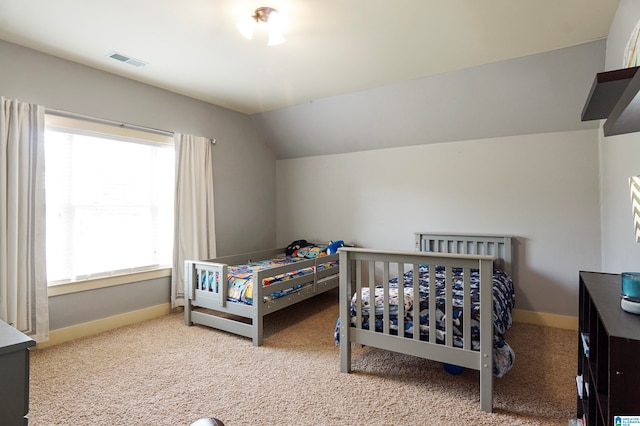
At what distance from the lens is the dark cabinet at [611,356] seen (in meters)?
0.83

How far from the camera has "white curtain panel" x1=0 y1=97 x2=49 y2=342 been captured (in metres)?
2.47

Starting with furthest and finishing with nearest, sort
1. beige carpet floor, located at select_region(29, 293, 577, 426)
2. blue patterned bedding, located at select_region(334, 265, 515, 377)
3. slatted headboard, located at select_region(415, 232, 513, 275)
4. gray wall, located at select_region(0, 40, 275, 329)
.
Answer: slatted headboard, located at select_region(415, 232, 513, 275) < gray wall, located at select_region(0, 40, 275, 329) < blue patterned bedding, located at select_region(334, 265, 515, 377) < beige carpet floor, located at select_region(29, 293, 577, 426)

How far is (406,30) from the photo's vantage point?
232 centimetres

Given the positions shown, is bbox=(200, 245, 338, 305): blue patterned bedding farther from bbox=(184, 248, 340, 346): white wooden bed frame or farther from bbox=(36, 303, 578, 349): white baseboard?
bbox=(36, 303, 578, 349): white baseboard

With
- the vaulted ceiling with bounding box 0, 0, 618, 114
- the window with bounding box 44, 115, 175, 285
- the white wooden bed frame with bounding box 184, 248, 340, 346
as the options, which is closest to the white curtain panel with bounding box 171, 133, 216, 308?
the window with bounding box 44, 115, 175, 285

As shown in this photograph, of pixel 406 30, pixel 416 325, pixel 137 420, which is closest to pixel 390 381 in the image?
pixel 416 325

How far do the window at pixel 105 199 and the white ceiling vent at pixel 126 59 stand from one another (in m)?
0.63

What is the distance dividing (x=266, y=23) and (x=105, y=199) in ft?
7.19

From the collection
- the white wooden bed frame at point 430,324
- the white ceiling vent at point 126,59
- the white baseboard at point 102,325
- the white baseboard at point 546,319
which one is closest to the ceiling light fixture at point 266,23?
the white ceiling vent at point 126,59

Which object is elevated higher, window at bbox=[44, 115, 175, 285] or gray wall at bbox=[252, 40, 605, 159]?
gray wall at bbox=[252, 40, 605, 159]

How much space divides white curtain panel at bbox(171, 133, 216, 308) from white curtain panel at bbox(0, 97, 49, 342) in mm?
1138

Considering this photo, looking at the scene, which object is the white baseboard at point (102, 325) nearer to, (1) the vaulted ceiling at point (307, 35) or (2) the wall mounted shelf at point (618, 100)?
(1) the vaulted ceiling at point (307, 35)

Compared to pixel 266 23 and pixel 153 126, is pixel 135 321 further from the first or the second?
pixel 266 23

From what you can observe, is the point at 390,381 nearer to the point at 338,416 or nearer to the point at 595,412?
the point at 338,416
